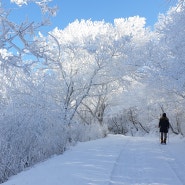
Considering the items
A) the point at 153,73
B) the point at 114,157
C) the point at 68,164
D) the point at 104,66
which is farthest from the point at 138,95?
the point at 68,164

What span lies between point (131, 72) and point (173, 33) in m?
11.5

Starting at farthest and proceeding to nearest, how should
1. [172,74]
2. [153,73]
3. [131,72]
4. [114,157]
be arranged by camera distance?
1. [131,72]
2. [153,73]
3. [172,74]
4. [114,157]

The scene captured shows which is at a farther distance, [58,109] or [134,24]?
[134,24]

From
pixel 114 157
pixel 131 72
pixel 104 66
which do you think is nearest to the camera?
pixel 114 157

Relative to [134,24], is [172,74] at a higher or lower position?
lower

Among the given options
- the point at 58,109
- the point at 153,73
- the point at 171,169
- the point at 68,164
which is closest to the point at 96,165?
the point at 68,164

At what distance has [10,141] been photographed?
12594 millimetres

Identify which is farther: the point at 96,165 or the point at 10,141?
the point at 10,141

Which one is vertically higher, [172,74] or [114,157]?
Answer: [172,74]

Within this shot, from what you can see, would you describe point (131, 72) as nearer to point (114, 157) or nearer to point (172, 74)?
point (172, 74)

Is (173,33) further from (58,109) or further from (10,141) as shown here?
(10,141)

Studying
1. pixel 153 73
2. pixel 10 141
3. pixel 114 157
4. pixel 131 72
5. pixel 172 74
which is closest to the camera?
pixel 10 141

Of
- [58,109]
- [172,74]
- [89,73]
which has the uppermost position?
[89,73]

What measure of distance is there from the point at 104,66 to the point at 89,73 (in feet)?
6.65
